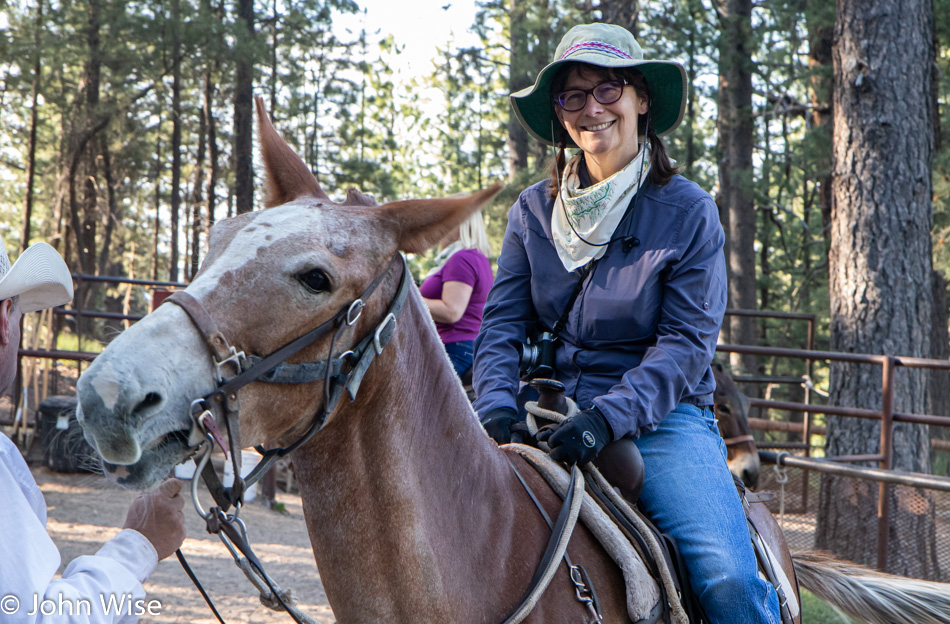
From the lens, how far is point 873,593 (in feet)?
9.84

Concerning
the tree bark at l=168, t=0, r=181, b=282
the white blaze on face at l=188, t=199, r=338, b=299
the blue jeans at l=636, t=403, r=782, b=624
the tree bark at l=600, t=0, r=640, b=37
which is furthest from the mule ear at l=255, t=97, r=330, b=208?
the tree bark at l=168, t=0, r=181, b=282

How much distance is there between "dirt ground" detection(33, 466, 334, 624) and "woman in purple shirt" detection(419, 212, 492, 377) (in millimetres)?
2251

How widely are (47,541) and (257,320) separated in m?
0.58

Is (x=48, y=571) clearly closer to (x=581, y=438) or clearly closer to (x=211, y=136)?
(x=581, y=438)

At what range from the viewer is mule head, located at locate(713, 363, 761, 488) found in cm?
489

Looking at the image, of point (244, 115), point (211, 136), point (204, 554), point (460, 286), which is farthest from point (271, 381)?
point (211, 136)

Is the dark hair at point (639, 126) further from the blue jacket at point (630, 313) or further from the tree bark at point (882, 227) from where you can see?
the tree bark at point (882, 227)

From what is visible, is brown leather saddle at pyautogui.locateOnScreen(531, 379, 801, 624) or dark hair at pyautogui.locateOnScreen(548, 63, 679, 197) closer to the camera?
brown leather saddle at pyautogui.locateOnScreen(531, 379, 801, 624)

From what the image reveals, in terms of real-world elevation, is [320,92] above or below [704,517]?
above

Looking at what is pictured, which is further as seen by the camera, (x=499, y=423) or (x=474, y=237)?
(x=474, y=237)

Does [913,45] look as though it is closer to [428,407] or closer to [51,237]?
[428,407]

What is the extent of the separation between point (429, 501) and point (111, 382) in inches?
30.3

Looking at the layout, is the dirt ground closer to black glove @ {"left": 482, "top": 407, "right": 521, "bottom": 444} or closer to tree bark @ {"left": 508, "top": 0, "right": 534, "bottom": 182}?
black glove @ {"left": 482, "top": 407, "right": 521, "bottom": 444}

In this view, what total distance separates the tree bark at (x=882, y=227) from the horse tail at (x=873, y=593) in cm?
359
